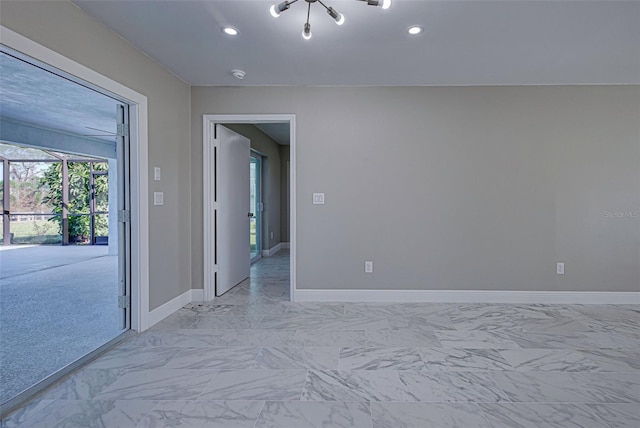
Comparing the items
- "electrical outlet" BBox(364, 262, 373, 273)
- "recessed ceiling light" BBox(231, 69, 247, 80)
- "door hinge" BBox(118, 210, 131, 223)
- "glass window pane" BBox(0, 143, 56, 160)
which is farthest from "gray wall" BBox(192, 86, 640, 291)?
"glass window pane" BBox(0, 143, 56, 160)

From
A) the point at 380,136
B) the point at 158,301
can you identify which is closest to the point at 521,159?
the point at 380,136

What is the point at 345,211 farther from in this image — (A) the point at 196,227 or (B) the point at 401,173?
(A) the point at 196,227

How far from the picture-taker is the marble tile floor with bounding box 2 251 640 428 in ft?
5.79

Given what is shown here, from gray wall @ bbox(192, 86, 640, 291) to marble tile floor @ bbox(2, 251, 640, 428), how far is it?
0.55 meters

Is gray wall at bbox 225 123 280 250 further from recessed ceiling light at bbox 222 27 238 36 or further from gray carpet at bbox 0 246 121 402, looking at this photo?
recessed ceiling light at bbox 222 27 238 36

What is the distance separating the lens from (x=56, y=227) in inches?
359

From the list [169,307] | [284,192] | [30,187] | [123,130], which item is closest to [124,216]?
[123,130]


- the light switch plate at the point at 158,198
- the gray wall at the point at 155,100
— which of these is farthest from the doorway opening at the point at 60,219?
the light switch plate at the point at 158,198

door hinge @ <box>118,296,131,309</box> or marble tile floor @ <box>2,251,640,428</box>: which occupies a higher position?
door hinge @ <box>118,296,131,309</box>

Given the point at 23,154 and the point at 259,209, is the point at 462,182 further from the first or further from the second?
the point at 23,154

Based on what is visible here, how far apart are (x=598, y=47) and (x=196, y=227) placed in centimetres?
418

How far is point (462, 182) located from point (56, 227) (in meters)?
10.3

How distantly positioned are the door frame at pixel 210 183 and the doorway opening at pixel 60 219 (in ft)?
3.02

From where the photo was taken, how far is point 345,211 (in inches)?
149
